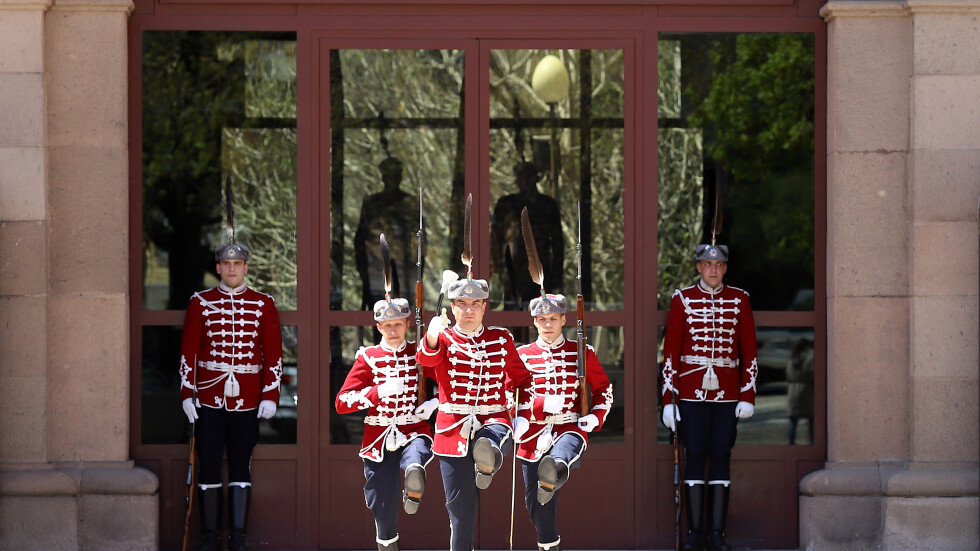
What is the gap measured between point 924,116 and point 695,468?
9.20 ft

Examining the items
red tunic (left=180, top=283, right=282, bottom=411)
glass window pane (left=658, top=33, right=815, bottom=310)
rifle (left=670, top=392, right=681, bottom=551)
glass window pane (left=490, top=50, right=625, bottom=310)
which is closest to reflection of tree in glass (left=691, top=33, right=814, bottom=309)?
glass window pane (left=658, top=33, right=815, bottom=310)

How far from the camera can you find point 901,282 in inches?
375

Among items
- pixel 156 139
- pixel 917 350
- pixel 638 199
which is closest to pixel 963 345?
pixel 917 350

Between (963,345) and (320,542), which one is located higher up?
(963,345)

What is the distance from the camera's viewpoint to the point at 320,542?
32.3 ft

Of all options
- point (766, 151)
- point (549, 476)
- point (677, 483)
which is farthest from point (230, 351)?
point (766, 151)

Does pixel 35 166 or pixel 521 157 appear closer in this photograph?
pixel 35 166

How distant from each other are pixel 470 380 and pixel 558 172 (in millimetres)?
2245

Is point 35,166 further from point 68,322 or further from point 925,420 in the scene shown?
point 925,420

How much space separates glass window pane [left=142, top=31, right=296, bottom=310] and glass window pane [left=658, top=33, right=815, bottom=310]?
264 cm

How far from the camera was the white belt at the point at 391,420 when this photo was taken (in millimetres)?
8430

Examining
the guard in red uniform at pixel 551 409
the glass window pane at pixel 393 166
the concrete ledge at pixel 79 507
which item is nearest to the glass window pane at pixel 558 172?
the glass window pane at pixel 393 166

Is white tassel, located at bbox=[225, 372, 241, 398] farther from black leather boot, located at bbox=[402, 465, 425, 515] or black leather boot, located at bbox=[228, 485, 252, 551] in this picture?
black leather boot, located at bbox=[402, 465, 425, 515]

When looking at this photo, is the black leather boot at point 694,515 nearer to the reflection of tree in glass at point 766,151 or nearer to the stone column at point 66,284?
the reflection of tree in glass at point 766,151
